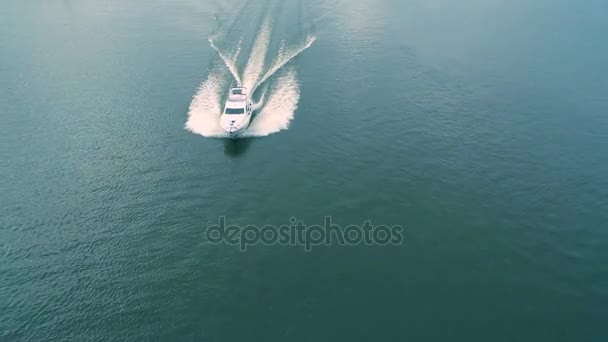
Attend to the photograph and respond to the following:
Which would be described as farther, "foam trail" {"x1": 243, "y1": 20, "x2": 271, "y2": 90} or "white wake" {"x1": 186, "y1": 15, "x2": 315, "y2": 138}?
"foam trail" {"x1": 243, "y1": 20, "x2": 271, "y2": 90}

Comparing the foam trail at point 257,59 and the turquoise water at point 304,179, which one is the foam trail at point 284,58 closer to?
the turquoise water at point 304,179

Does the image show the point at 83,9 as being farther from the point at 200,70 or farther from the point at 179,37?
the point at 200,70

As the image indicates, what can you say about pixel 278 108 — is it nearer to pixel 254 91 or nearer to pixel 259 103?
pixel 259 103

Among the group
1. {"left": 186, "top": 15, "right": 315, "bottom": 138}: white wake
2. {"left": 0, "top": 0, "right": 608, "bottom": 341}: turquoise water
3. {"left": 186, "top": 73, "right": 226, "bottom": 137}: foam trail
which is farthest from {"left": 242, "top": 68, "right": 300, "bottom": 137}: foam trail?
{"left": 186, "top": 73, "right": 226, "bottom": 137}: foam trail

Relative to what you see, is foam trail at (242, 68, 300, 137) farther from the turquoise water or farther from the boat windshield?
the boat windshield

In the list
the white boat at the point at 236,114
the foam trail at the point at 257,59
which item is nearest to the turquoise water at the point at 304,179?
the foam trail at the point at 257,59

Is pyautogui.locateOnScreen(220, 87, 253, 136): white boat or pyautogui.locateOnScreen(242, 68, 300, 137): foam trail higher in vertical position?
pyautogui.locateOnScreen(220, 87, 253, 136): white boat

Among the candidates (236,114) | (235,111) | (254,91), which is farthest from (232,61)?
(236,114)
